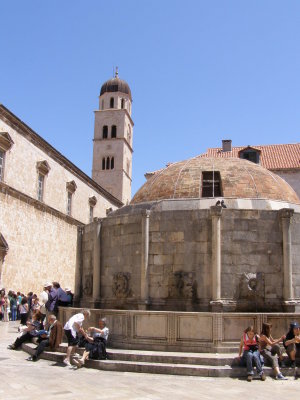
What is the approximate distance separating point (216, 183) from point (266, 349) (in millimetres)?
5775

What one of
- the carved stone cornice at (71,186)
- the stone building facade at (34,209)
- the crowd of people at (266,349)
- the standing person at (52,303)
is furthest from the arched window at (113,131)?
the crowd of people at (266,349)

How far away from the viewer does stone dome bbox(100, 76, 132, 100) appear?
64.9 metres

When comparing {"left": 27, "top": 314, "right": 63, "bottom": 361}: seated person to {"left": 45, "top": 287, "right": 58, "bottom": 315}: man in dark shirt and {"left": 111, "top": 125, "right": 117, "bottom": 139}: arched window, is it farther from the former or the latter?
{"left": 111, "top": 125, "right": 117, "bottom": 139}: arched window

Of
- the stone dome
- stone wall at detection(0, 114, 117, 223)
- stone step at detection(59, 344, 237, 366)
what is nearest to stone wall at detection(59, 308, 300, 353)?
stone step at detection(59, 344, 237, 366)

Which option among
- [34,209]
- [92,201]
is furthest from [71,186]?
[34,209]

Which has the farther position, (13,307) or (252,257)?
(13,307)

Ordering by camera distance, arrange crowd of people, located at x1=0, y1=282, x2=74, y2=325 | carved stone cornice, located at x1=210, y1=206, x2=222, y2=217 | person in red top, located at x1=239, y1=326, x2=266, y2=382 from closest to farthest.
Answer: person in red top, located at x1=239, y1=326, x2=266, y2=382 < carved stone cornice, located at x1=210, y1=206, x2=222, y2=217 < crowd of people, located at x1=0, y1=282, x2=74, y2=325

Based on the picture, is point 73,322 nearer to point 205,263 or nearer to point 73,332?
point 73,332

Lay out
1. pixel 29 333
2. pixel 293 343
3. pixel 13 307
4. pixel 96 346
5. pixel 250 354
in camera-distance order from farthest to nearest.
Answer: pixel 13 307, pixel 29 333, pixel 96 346, pixel 293 343, pixel 250 354

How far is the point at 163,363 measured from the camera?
955 centimetres

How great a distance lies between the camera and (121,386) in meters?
8.02

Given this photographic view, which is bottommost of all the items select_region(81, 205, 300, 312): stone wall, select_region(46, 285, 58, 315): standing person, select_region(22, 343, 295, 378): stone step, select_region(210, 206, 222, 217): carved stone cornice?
select_region(22, 343, 295, 378): stone step

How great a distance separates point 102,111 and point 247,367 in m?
58.1

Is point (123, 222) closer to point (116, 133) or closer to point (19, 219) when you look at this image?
point (19, 219)
